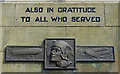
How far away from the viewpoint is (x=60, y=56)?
8.59 m

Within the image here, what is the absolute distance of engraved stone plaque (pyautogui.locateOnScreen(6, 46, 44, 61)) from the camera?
8633mm

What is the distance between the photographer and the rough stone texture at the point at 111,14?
8.95m

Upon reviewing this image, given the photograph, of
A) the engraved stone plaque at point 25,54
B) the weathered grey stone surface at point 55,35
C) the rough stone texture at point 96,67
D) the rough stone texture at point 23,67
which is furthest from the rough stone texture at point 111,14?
the rough stone texture at point 23,67

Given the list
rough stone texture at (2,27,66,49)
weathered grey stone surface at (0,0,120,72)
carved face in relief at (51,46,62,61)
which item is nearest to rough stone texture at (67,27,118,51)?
weathered grey stone surface at (0,0,120,72)

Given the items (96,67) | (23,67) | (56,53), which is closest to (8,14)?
(23,67)

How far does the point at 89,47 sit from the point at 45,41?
56.8 inches

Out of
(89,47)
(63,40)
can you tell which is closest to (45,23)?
(63,40)

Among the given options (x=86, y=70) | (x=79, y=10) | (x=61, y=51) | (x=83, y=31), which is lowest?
(x=86, y=70)

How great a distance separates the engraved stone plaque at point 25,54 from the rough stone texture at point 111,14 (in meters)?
2.42

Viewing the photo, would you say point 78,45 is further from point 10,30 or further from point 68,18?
point 10,30

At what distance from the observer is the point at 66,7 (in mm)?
9055

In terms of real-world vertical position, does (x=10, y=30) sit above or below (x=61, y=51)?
above

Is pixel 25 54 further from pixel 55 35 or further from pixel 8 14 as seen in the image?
pixel 8 14

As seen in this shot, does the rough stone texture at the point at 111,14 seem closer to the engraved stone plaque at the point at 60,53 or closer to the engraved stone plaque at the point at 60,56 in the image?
the engraved stone plaque at the point at 60,53
